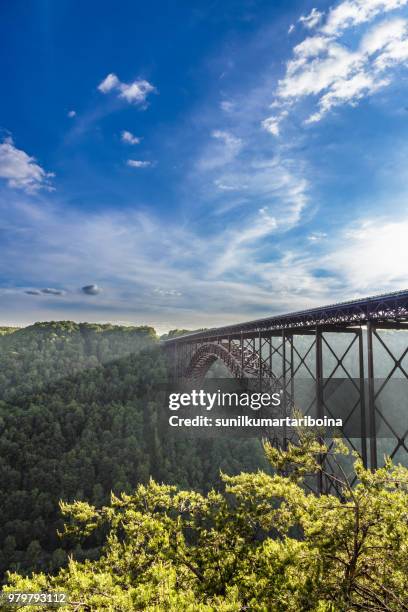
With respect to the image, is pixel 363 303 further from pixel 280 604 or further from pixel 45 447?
pixel 45 447

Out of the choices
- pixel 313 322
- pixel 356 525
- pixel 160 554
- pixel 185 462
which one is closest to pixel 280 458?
pixel 356 525

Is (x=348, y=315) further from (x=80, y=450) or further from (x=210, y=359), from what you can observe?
(x=80, y=450)

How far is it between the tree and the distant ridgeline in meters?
35.9

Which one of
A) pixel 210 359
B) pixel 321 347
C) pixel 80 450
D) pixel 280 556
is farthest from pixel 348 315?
pixel 80 450

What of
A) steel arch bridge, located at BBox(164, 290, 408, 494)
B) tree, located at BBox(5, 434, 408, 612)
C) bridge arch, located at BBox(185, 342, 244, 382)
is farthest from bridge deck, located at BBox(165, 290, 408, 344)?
bridge arch, located at BBox(185, 342, 244, 382)

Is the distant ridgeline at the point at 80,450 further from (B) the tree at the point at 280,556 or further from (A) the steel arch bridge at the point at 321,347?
(B) the tree at the point at 280,556

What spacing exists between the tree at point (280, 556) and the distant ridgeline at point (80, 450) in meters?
35.9

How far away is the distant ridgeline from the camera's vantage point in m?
44.4

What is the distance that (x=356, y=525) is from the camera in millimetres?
5375

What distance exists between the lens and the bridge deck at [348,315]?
10.1 m

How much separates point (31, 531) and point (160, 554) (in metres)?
46.2

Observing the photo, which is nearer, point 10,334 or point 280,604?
point 280,604

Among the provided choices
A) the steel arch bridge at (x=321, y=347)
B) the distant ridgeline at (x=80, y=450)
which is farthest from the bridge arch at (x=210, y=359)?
the distant ridgeline at (x=80, y=450)

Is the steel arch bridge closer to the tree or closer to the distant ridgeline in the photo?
the tree
